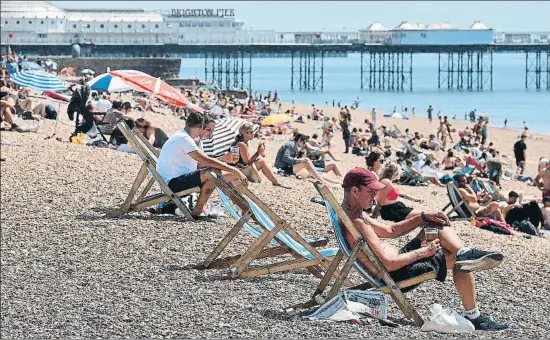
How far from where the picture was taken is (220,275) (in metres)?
6.59

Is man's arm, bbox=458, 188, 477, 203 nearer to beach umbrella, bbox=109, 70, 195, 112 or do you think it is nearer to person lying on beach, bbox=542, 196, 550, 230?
person lying on beach, bbox=542, 196, 550, 230

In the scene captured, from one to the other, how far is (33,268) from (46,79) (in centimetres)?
1074

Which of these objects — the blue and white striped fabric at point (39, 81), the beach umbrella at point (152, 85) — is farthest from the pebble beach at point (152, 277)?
the blue and white striped fabric at point (39, 81)

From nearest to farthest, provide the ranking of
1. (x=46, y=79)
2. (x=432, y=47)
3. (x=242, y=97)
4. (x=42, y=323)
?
(x=42, y=323) < (x=46, y=79) < (x=242, y=97) < (x=432, y=47)

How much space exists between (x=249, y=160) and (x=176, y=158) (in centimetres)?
266

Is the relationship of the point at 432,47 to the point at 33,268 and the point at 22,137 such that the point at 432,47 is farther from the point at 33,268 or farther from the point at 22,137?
the point at 33,268

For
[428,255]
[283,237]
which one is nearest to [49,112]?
[283,237]

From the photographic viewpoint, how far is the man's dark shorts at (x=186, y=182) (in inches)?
318

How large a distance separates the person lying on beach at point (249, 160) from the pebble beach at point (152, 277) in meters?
0.20

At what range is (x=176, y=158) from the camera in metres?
8.15

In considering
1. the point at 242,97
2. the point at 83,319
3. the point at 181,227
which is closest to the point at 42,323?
the point at 83,319

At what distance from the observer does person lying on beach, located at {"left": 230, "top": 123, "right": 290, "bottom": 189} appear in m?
10.3

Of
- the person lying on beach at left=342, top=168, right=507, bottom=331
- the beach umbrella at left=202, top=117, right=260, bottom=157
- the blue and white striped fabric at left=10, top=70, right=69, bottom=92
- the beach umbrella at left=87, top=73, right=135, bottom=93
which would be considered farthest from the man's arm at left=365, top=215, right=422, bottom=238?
the blue and white striped fabric at left=10, top=70, right=69, bottom=92

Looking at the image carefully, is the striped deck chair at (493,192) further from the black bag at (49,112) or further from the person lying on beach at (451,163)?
the black bag at (49,112)
